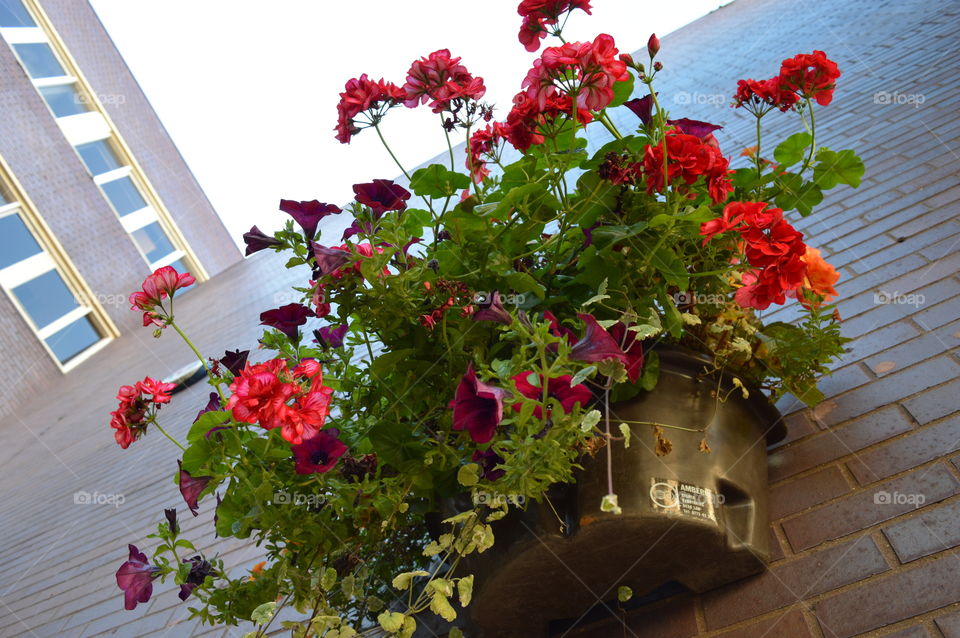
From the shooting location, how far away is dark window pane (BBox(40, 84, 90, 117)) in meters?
13.6

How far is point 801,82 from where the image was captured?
1.52 metres

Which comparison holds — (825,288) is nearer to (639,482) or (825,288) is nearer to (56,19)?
(639,482)

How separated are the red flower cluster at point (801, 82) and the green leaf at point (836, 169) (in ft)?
0.39

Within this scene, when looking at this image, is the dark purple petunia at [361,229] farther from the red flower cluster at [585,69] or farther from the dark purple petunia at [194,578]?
the dark purple petunia at [194,578]

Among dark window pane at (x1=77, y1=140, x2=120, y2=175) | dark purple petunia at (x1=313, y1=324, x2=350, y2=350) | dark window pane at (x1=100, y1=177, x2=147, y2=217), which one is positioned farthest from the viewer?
dark window pane at (x1=100, y1=177, x2=147, y2=217)

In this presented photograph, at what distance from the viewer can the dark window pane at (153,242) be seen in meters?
14.7

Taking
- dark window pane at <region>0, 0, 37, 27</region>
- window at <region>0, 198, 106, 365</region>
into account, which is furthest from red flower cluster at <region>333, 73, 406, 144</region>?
dark window pane at <region>0, 0, 37, 27</region>

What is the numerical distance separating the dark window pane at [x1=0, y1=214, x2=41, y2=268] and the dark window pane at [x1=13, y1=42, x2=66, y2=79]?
3786 mm

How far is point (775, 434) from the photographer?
1.61 meters

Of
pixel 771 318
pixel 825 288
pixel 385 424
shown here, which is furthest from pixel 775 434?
pixel 385 424

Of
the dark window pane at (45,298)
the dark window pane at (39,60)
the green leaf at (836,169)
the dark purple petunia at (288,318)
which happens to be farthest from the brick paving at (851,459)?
the dark window pane at (39,60)

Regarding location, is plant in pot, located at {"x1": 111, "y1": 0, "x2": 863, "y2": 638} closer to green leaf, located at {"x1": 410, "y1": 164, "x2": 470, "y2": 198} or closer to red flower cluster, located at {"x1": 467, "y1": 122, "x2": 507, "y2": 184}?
green leaf, located at {"x1": 410, "y1": 164, "x2": 470, "y2": 198}

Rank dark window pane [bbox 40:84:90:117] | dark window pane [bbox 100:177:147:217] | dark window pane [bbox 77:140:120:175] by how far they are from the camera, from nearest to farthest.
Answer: dark window pane [bbox 40:84:90:117] < dark window pane [bbox 77:140:120:175] < dark window pane [bbox 100:177:147:217]

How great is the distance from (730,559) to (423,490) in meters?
0.59
